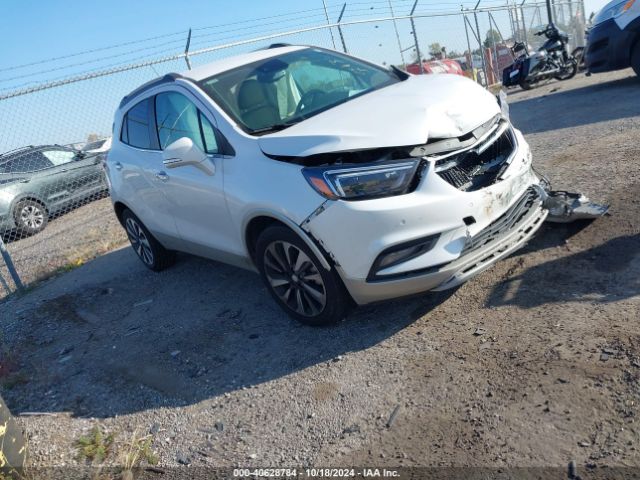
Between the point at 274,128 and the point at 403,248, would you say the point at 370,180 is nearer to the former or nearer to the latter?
the point at 403,248

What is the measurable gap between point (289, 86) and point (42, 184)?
28.8 feet

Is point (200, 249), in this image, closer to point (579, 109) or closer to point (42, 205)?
point (579, 109)

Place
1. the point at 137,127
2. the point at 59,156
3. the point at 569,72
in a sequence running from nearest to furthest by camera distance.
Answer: the point at 137,127 < the point at 59,156 < the point at 569,72

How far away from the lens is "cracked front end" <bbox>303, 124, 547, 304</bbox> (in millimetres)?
3307

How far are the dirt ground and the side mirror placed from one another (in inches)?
48.0

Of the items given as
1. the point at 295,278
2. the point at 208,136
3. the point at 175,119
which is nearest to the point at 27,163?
the point at 175,119

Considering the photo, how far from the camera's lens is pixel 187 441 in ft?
10.6

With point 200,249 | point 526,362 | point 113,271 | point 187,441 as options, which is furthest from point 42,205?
point 526,362

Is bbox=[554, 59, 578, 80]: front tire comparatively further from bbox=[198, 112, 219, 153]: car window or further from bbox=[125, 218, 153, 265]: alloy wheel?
bbox=[198, 112, 219, 153]: car window

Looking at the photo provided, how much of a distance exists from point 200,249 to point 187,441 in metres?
1.98

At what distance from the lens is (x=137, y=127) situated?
18.0 feet

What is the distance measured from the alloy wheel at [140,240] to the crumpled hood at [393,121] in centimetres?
271

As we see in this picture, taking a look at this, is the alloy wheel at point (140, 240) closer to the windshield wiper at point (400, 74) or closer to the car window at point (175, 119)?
the car window at point (175, 119)

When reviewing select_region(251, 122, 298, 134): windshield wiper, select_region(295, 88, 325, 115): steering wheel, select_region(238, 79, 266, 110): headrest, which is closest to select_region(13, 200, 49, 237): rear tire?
select_region(238, 79, 266, 110): headrest
